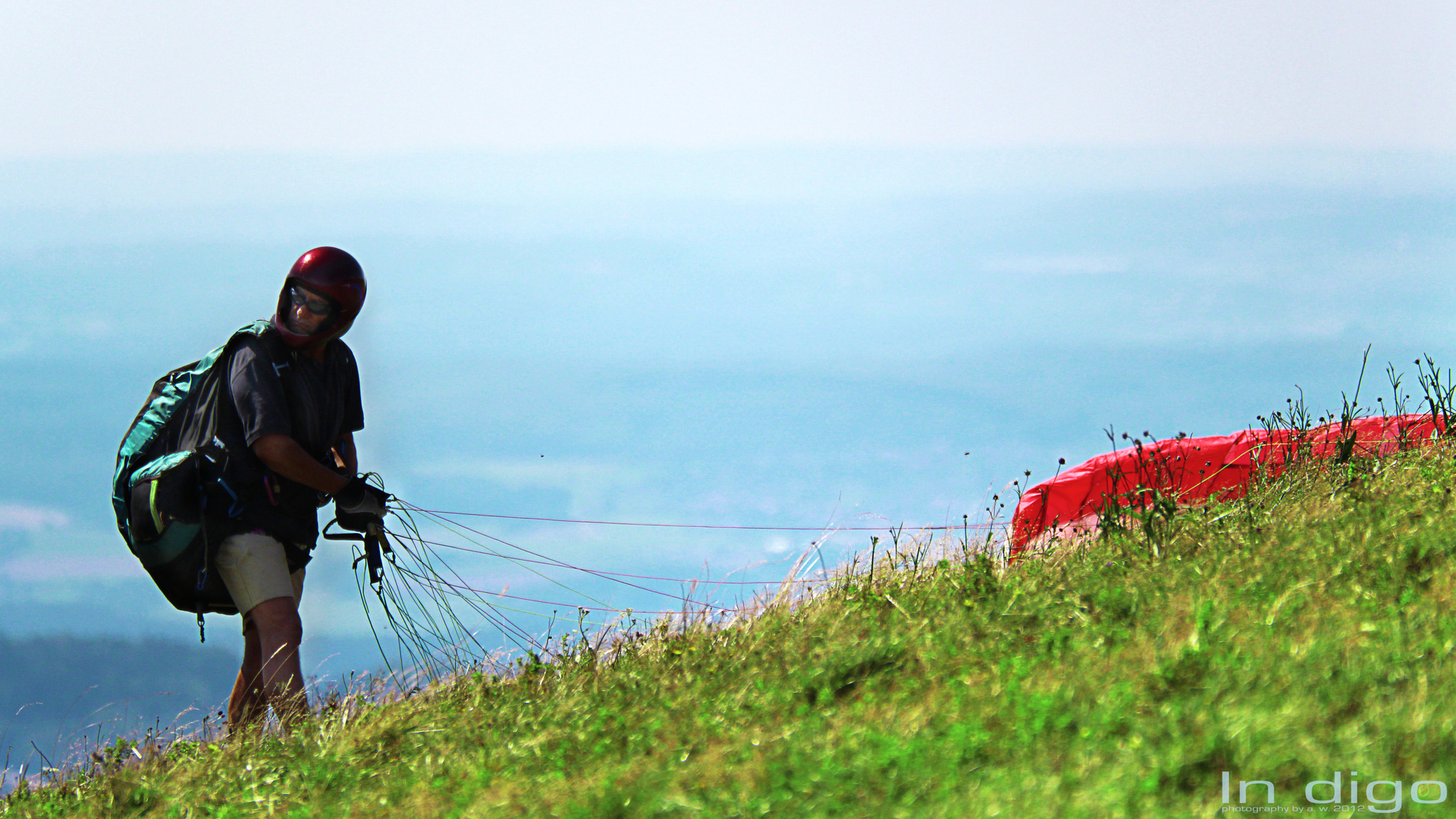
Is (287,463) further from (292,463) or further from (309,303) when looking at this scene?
(309,303)

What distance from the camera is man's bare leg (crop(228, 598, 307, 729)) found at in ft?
18.6

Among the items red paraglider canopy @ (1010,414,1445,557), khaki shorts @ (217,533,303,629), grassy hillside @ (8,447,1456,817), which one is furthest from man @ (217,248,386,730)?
red paraglider canopy @ (1010,414,1445,557)

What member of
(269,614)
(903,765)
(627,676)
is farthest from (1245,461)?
(269,614)

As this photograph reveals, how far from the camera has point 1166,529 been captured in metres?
5.53

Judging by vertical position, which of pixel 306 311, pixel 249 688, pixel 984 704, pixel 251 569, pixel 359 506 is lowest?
pixel 249 688

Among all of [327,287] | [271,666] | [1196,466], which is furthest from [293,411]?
[1196,466]

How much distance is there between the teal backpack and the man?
0.21 feet

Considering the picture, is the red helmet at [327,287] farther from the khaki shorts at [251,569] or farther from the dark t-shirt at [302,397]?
the khaki shorts at [251,569]

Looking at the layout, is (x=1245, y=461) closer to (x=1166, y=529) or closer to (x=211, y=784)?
(x=1166, y=529)

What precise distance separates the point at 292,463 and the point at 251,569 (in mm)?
583

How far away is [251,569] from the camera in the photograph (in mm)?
5754

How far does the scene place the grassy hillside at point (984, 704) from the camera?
125 inches

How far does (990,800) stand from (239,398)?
13.6ft

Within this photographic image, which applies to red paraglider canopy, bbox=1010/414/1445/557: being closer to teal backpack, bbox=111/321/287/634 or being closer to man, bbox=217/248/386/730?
man, bbox=217/248/386/730
